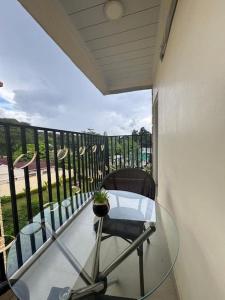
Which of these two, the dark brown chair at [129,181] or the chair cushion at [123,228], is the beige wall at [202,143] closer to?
the chair cushion at [123,228]

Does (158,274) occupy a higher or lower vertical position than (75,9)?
lower

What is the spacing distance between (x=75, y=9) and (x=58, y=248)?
1850mm

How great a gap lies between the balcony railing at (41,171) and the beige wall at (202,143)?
1.11 m

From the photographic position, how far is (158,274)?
38.1 inches

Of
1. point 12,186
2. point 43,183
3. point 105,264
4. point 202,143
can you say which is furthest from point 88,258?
point 202,143

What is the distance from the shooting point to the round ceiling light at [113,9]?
1329mm

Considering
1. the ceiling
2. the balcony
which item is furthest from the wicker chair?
the ceiling

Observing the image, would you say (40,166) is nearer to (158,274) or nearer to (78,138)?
(78,138)

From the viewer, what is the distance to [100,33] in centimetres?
173

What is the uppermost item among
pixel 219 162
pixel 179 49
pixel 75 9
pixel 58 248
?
pixel 75 9

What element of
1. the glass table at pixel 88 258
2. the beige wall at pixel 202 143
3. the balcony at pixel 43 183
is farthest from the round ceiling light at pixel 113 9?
the glass table at pixel 88 258

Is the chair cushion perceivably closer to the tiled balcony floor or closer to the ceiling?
the tiled balcony floor

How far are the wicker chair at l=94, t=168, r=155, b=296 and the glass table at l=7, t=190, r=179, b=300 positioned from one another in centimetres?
5

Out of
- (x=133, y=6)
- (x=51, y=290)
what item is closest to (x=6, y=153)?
(x=51, y=290)
